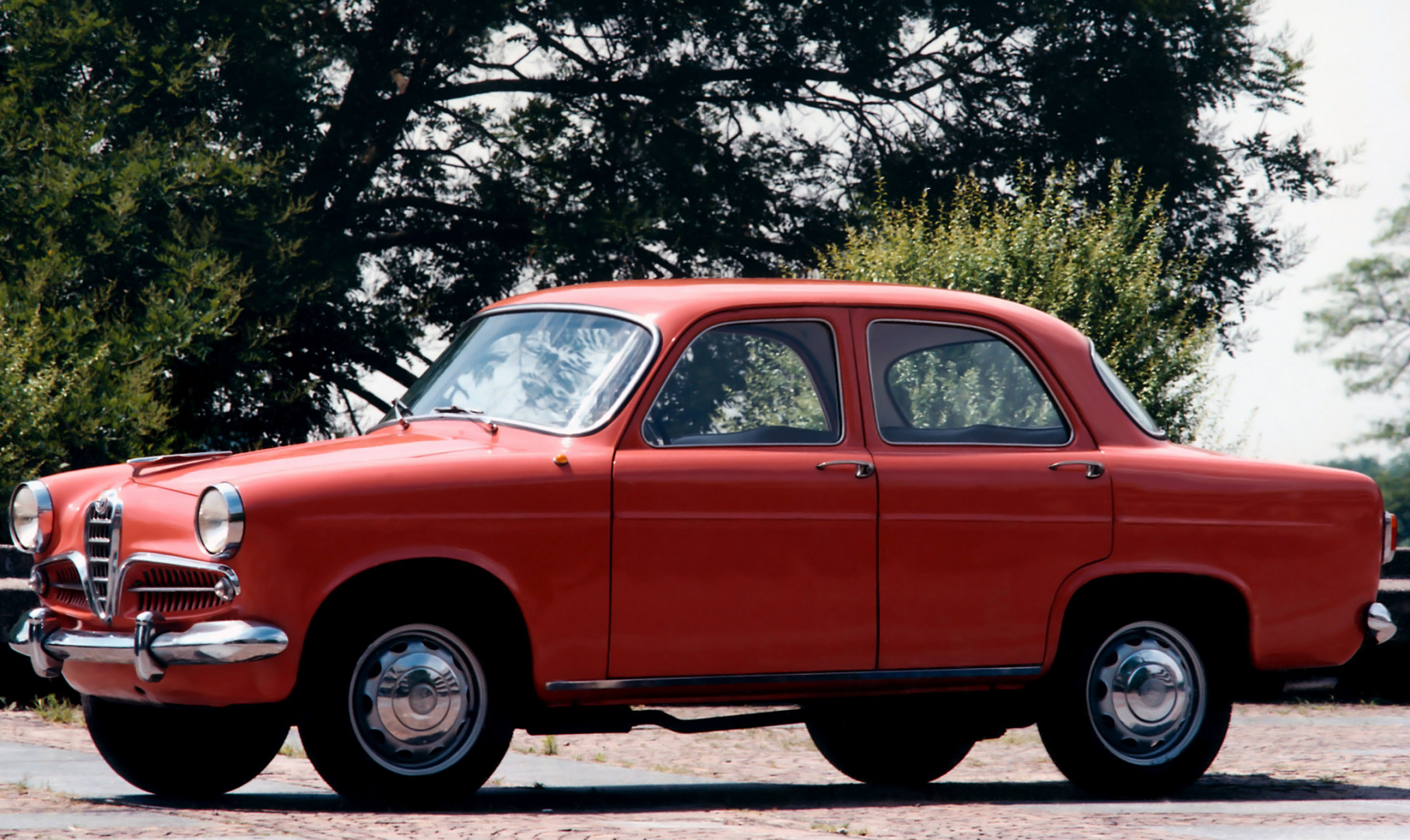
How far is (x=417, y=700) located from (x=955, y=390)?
2.39 m

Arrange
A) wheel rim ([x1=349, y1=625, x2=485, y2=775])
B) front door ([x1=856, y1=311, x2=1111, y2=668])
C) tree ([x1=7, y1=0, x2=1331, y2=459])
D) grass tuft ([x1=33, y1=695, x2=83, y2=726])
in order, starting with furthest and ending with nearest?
tree ([x1=7, y1=0, x2=1331, y2=459]) → grass tuft ([x1=33, y1=695, x2=83, y2=726]) → front door ([x1=856, y1=311, x2=1111, y2=668]) → wheel rim ([x1=349, y1=625, x2=485, y2=775])

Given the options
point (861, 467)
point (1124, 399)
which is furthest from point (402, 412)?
point (1124, 399)

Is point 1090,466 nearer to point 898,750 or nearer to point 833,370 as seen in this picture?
point 833,370

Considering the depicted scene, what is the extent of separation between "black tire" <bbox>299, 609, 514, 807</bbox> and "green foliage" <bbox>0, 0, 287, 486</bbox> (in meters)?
12.9

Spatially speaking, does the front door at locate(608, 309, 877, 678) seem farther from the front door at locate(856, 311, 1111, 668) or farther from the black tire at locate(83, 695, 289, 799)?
the black tire at locate(83, 695, 289, 799)

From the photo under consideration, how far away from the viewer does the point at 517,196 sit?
25.9 m

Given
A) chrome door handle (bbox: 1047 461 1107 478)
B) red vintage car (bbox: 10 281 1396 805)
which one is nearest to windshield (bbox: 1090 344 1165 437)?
red vintage car (bbox: 10 281 1396 805)

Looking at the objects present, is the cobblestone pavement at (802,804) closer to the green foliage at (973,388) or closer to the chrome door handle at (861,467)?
the chrome door handle at (861,467)

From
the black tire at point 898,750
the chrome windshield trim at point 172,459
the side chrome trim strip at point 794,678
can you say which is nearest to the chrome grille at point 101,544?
the chrome windshield trim at point 172,459

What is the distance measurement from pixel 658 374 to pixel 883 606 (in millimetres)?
1175

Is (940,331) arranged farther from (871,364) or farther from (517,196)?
(517,196)

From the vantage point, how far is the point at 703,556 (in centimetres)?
587

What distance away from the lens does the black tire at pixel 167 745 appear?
634 cm

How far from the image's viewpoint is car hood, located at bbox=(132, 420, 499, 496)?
5.57m
